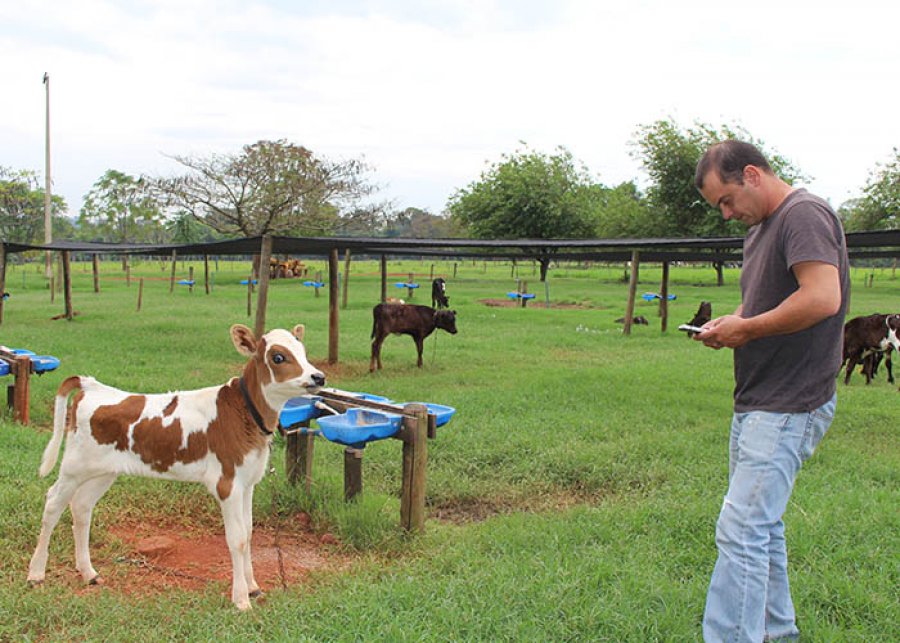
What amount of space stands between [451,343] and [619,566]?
9874 mm

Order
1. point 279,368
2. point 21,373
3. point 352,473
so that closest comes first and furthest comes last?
point 279,368
point 352,473
point 21,373

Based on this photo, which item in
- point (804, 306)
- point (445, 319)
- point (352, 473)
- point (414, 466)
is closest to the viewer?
point (804, 306)

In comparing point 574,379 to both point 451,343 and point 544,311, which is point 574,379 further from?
point 544,311

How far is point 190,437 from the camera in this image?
3652mm

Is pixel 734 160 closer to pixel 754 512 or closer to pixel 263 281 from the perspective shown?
pixel 754 512

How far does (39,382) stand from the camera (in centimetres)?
877

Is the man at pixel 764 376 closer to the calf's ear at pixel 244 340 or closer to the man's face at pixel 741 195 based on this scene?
the man's face at pixel 741 195

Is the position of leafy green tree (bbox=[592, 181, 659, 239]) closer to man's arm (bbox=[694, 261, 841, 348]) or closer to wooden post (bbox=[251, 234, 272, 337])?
wooden post (bbox=[251, 234, 272, 337])

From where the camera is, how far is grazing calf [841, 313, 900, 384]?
391 inches

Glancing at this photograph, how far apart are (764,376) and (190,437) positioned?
8.55 feet

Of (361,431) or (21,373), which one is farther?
(21,373)

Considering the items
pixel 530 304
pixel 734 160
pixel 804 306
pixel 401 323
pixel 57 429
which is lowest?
pixel 530 304

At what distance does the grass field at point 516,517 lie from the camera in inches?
130

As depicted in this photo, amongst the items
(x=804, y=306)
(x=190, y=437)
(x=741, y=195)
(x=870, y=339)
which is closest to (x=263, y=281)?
(x=190, y=437)
